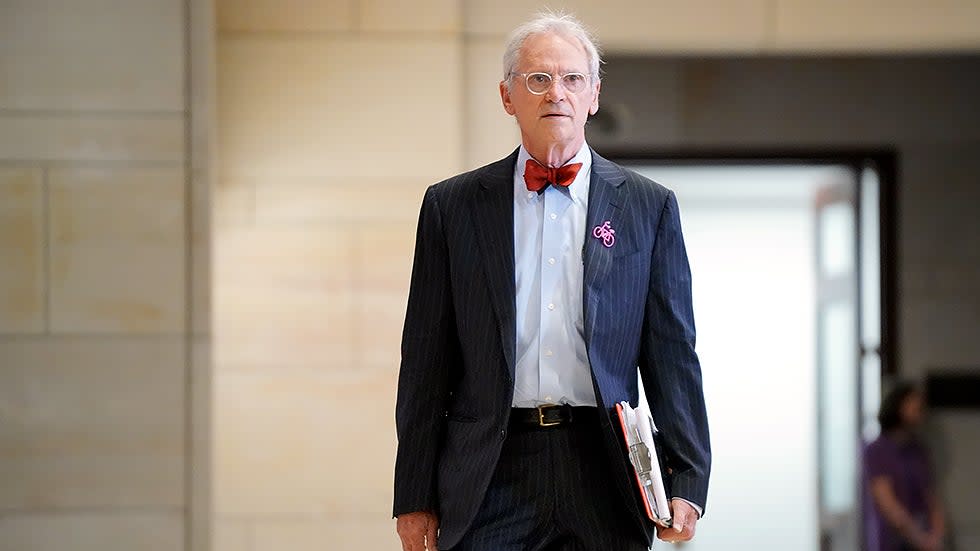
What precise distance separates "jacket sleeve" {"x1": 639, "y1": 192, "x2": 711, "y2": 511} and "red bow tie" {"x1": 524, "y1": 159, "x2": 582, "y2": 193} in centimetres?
23

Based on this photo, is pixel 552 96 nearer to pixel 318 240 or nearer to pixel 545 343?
pixel 545 343

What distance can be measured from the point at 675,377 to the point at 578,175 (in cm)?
48

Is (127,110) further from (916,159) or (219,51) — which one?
(916,159)

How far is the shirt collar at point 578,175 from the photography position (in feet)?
11.3

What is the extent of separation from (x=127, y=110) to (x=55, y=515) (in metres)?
1.42

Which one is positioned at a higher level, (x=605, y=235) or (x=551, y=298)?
(x=605, y=235)

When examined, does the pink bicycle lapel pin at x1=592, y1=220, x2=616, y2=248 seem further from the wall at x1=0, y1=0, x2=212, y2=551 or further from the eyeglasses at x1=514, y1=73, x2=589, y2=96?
the wall at x1=0, y1=0, x2=212, y2=551

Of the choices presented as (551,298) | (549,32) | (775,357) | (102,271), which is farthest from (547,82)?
(775,357)

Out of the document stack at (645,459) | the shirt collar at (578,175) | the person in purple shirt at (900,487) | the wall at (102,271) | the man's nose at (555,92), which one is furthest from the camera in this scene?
the person in purple shirt at (900,487)

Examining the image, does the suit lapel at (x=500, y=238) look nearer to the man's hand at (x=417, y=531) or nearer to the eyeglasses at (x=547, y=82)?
the eyeglasses at (x=547, y=82)

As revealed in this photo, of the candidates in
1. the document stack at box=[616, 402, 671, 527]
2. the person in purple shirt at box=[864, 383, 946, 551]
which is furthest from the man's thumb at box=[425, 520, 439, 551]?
the person in purple shirt at box=[864, 383, 946, 551]

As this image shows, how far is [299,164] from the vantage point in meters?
6.12

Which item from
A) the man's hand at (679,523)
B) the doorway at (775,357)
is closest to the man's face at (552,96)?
the man's hand at (679,523)

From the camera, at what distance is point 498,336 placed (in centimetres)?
333
